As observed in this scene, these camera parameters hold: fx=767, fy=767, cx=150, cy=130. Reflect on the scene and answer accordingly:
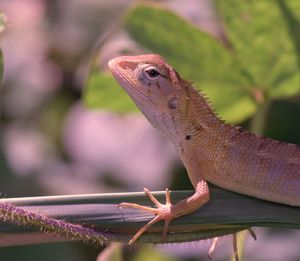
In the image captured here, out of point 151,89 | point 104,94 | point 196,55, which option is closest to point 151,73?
point 151,89

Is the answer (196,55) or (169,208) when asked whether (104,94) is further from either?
(169,208)

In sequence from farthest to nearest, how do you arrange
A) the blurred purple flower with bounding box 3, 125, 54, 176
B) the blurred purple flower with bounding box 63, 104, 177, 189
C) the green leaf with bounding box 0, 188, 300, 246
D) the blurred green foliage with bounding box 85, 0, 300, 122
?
the blurred purple flower with bounding box 3, 125, 54, 176, the blurred purple flower with bounding box 63, 104, 177, 189, the blurred green foliage with bounding box 85, 0, 300, 122, the green leaf with bounding box 0, 188, 300, 246

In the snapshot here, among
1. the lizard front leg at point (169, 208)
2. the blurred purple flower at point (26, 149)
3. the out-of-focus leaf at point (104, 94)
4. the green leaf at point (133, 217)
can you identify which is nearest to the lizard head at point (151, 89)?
the out-of-focus leaf at point (104, 94)

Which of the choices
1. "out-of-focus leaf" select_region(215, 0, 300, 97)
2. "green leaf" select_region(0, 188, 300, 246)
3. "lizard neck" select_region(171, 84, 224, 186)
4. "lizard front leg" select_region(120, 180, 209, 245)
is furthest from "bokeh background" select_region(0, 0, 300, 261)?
"green leaf" select_region(0, 188, 300, 246)

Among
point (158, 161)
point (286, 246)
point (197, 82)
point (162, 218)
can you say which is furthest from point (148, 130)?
point (162, 218)

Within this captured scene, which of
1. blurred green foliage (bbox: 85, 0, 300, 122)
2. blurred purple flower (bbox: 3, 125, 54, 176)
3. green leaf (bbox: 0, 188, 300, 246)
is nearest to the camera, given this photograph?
green leaf (bbox: 0, 188, 300, 246)

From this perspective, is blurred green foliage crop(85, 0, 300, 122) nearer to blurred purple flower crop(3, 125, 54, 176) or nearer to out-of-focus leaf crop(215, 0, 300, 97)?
out-of-focus leaf crop(215, 0, 300, 97)

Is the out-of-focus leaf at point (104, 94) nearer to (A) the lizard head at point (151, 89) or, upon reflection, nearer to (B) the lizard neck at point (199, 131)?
(A) the lizard head at point (151, 89)
